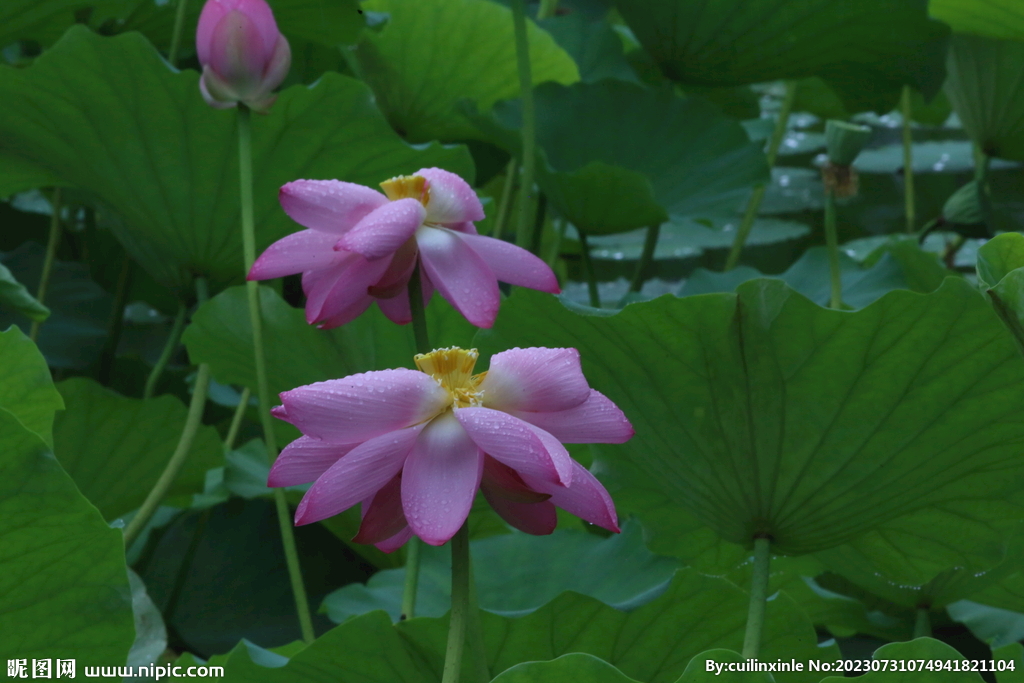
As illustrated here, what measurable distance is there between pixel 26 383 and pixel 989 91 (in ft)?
4.02

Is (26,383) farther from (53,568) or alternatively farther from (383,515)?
(383,515)

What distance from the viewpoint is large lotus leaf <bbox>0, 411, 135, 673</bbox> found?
40cm

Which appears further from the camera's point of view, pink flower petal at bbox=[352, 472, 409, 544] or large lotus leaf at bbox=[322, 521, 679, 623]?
large lotus leaf at bbox=[322, 521, 679, 623]

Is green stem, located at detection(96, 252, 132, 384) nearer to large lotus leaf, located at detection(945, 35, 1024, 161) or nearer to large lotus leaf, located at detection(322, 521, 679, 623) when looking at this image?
large lotus leaf, located at detection(322, 521, 679, 623)

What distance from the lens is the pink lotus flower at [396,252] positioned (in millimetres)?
405

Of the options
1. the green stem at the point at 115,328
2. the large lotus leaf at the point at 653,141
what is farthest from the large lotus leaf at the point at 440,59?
the green stem at the point at 115,328

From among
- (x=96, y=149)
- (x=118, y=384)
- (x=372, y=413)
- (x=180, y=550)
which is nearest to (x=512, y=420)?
(x=372, y=413)

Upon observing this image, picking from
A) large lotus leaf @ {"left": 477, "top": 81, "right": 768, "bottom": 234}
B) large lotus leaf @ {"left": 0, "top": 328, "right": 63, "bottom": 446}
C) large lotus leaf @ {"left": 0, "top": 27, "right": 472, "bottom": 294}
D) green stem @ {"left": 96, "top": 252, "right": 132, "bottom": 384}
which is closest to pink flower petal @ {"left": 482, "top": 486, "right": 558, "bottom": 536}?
large lotus leaf @ {"left": 0, "top": 328, "right": 63, "bottom": 446}

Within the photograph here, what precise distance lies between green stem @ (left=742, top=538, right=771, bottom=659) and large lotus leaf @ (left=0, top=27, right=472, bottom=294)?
1.63ft

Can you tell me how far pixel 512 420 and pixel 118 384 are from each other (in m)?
1.09

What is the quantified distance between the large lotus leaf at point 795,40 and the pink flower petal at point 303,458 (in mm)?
844

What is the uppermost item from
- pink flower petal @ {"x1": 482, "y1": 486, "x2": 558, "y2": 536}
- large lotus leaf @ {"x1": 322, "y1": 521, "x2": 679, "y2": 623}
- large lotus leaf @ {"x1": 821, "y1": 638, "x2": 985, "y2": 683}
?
pink flower petal @ {"x1": 482, "y1": 486, "x2": 558, "y2": 536}

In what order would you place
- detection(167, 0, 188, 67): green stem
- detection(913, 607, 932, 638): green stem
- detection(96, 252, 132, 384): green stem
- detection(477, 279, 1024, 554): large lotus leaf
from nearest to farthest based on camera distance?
detection(477, 279, 1024, 554): large lotus leaf
detection(913, 607, 932, 638): green stem
detection(167, 0, 188, 67): green stem
detection(96, 252, 132, 384): green stem

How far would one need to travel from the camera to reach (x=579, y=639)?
0.54m
